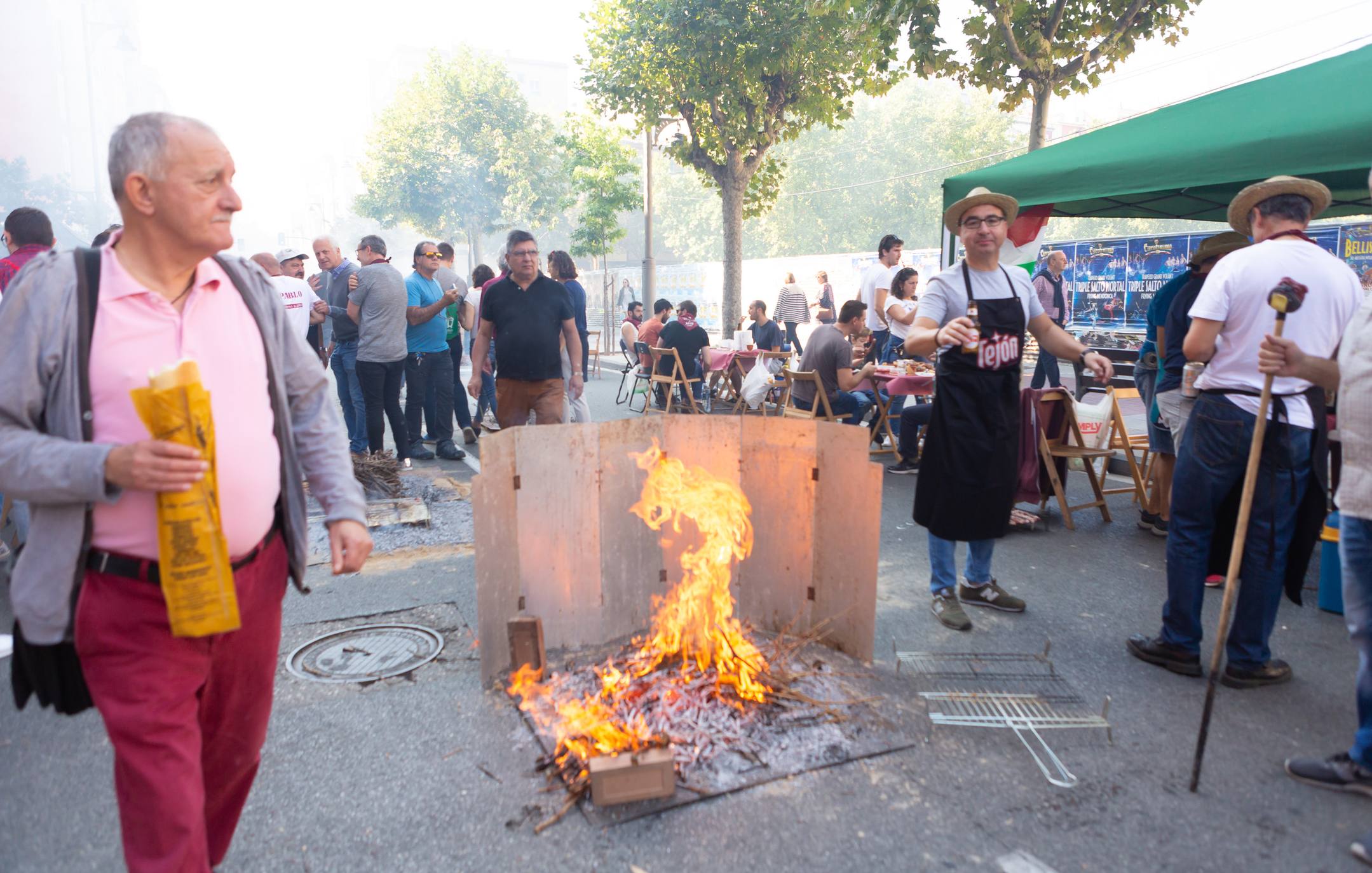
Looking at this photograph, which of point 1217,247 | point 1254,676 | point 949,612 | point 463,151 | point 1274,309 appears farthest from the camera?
point 463,151

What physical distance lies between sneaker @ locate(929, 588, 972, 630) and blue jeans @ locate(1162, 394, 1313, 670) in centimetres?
97

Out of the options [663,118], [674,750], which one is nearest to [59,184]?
[663,118]

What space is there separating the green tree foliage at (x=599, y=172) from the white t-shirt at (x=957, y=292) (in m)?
23.9

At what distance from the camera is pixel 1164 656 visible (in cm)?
412

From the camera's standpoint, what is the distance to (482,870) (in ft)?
8.64

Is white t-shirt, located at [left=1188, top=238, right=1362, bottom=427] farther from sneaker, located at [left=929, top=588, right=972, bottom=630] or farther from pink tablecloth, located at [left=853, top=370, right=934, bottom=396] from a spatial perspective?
pink tablecloth, located at [left=853, top=370, right=934, bottom=396]

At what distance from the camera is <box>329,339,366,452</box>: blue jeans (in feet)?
28.8

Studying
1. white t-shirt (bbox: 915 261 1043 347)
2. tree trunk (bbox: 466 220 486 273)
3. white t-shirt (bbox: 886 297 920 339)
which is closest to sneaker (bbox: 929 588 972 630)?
white t-shirt (bbox: 915 261 1043 347)

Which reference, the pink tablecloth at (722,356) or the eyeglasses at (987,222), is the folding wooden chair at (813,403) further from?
the eyeglasses at (987,222)

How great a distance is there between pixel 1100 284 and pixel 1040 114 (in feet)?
36.7

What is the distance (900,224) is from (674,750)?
66279 millimetres

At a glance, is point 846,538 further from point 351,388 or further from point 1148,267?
point 1148,267

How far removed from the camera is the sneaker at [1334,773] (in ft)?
9.96

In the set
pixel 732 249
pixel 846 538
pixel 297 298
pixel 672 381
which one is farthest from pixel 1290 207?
pixel 732 249
